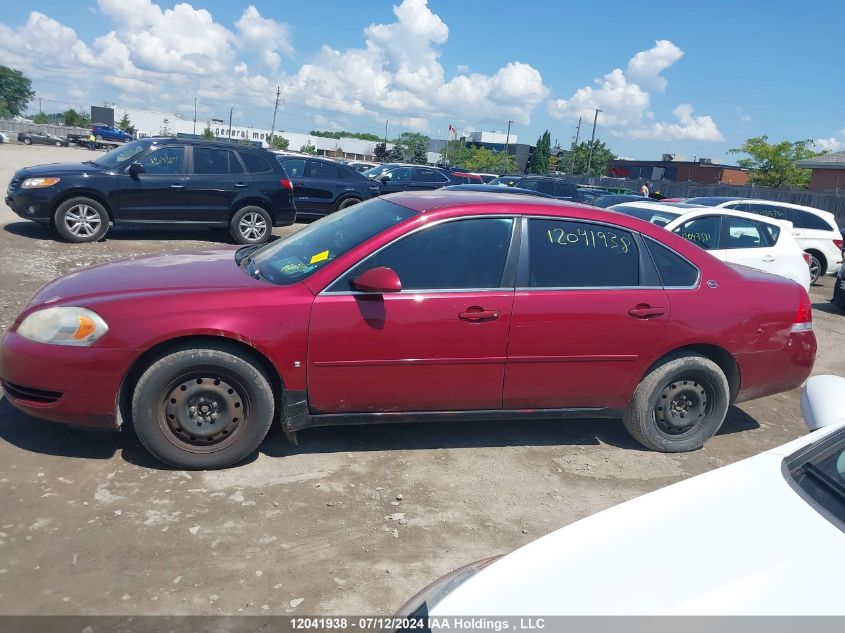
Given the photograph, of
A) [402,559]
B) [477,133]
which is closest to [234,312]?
[402,559]

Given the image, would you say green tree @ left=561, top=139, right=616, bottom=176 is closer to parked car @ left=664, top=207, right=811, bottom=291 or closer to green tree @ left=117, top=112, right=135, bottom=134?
green tree @ left=117, top=112, right=135, bottom=134

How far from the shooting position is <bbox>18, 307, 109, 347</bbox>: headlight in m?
3.76

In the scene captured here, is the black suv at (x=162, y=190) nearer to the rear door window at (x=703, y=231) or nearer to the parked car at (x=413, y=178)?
the rear door window at (x=703, y=231)

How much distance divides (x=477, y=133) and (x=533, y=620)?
12197cm

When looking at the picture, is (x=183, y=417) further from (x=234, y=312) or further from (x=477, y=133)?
→ (x=477, y=133)

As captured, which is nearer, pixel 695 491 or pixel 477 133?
pixel 695 491

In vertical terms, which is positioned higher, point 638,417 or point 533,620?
point 533,620

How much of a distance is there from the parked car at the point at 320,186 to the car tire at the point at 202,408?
36.4 feet

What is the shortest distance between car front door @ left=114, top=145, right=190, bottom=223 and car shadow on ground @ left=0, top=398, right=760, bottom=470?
654 centimetres

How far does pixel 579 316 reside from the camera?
4.35m

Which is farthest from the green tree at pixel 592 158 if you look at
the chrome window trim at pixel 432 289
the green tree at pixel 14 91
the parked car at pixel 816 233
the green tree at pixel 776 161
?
the green tree at pixel 14 91

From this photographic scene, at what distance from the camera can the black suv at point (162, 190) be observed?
1016 centimetres

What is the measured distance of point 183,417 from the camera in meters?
3.88

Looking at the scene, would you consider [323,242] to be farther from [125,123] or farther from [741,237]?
[125,123]
